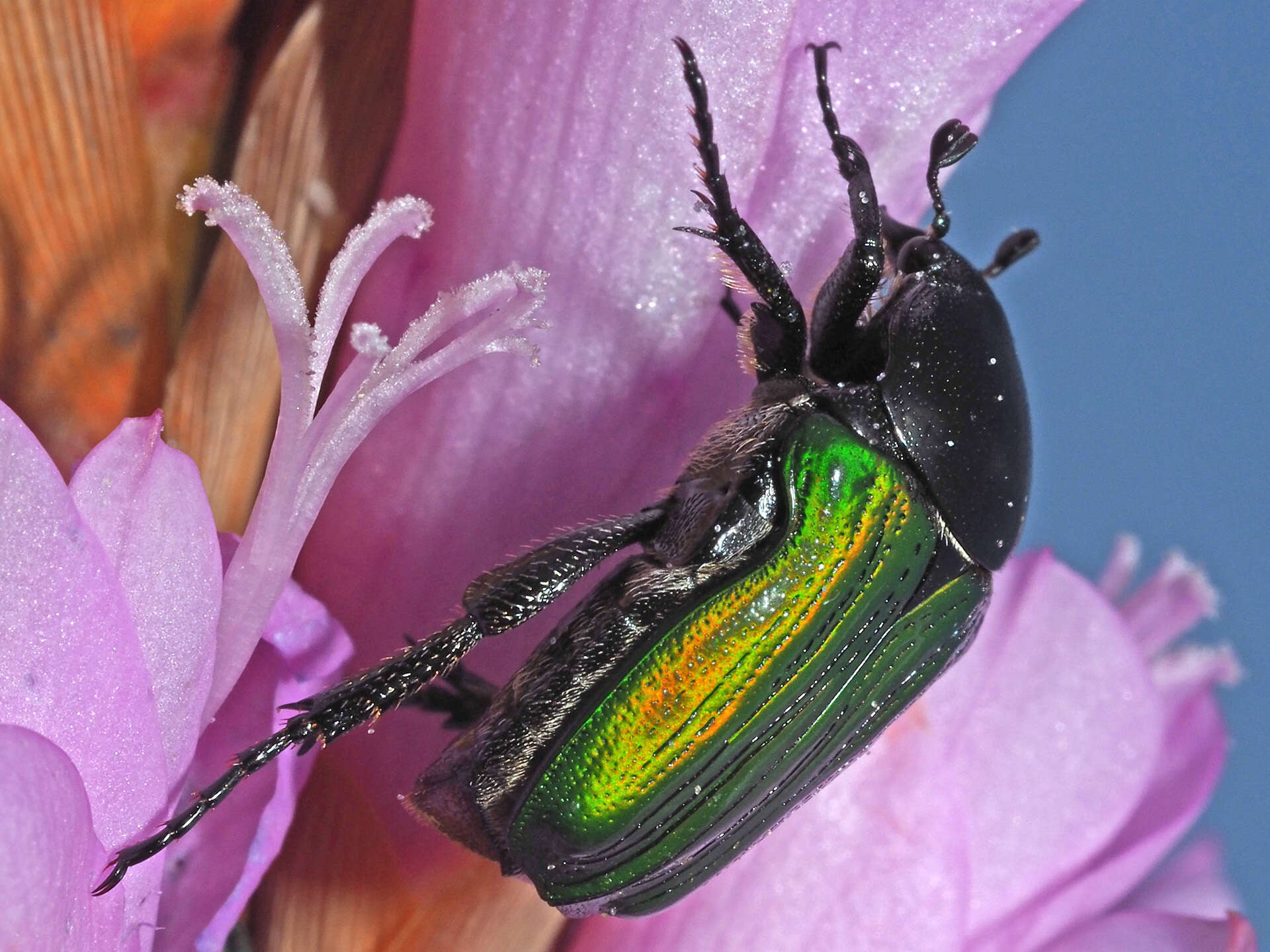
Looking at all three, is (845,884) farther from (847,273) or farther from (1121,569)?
(1121,569)

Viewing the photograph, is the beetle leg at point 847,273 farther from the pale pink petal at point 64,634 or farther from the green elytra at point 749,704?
the pale pink petal at point 64,634

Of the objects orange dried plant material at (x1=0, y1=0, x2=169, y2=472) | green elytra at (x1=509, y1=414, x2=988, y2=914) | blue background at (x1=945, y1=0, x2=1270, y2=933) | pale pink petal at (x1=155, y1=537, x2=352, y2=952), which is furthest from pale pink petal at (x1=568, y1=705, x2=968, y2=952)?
blue background at (x1=945, y1=0, x2=1270, y2=933)

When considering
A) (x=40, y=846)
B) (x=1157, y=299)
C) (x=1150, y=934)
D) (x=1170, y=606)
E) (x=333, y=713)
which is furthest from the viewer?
(x=1157, y=299)

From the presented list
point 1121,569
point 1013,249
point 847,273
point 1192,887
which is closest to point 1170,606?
point 1121,569

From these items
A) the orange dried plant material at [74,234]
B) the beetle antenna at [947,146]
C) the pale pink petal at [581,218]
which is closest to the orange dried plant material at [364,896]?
the pale pink petal at [581,218]

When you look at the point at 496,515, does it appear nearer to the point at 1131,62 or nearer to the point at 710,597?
the point at 710,597

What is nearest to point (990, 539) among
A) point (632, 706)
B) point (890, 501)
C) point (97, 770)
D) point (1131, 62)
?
point (890, 501)
